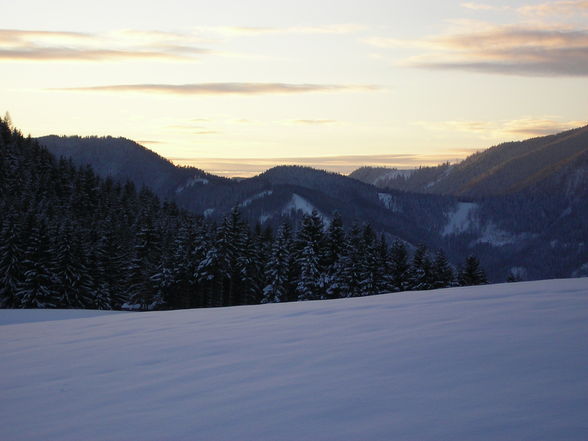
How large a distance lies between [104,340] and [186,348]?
2.82 meters

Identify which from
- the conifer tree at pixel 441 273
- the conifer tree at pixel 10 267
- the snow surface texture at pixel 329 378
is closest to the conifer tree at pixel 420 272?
the conifer tree at pixel 441 273

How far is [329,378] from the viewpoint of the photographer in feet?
23.7

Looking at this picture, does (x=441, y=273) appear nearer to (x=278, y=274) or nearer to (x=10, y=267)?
(x=278, y=274)

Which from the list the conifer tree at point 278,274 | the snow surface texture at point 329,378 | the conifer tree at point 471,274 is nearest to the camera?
the snow surface texture at point 329,378

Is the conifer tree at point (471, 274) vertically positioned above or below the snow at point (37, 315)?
below

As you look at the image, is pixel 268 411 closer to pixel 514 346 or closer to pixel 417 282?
pixel 514 346

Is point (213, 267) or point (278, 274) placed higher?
point (213, 267)

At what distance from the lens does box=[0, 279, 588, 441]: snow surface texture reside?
561 centimetres

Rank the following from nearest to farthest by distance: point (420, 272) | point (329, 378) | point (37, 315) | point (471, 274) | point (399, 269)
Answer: point (329, 378), point (37, 315), point (420, 272), point (471, 274), point (399, 269)

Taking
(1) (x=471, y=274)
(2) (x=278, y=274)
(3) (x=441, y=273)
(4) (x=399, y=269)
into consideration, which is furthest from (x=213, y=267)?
(1) (x=471, y=274)

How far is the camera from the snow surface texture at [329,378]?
561 cm

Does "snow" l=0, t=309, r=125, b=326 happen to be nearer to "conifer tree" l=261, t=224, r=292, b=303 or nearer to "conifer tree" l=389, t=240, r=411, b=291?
"conifer tree" l=261, t=224, r=292, b=303

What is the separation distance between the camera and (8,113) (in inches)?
5079

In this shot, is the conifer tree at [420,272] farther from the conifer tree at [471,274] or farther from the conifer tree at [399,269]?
the conifer tree at [471,274]
